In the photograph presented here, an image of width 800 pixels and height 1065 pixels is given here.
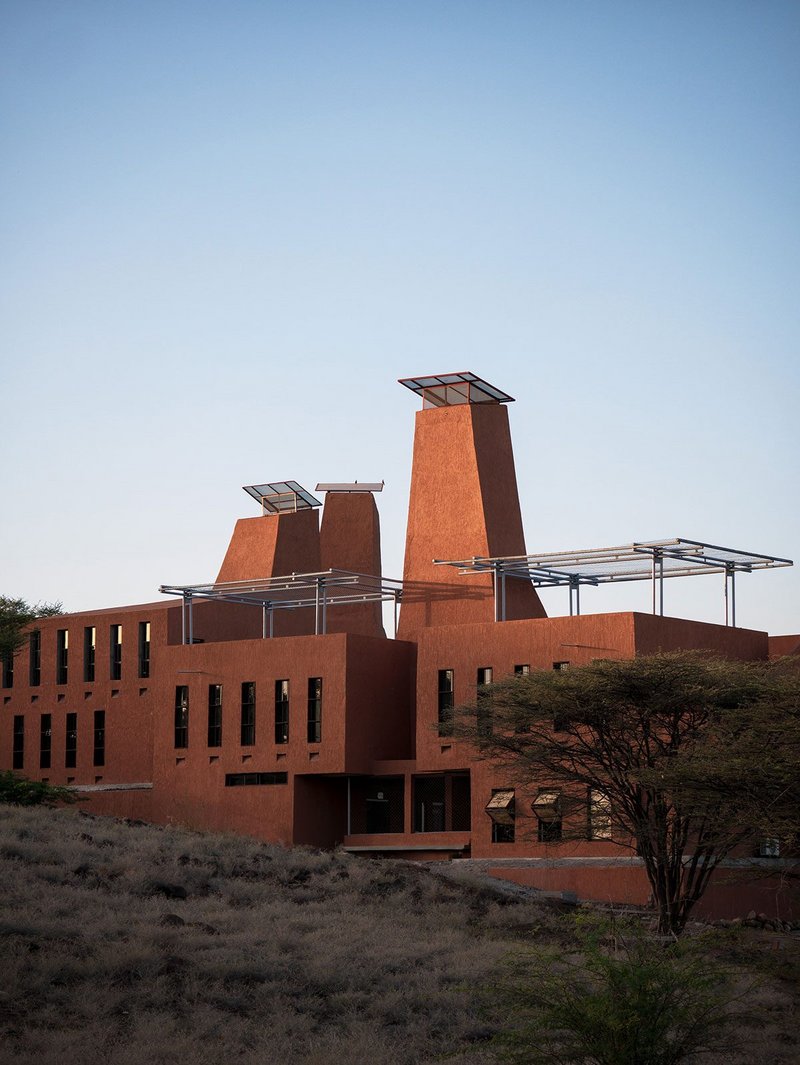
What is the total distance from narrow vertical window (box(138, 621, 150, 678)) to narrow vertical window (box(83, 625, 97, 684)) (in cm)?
234

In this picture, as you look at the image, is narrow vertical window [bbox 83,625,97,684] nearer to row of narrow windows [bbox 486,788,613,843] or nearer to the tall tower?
the tall tower

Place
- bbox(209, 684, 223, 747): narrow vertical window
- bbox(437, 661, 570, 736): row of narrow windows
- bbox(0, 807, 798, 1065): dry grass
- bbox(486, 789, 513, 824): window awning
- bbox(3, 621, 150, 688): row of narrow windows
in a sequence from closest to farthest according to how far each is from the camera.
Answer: bbox(0, 807, 798, 1065): dry grass
bbox(437, 661, 570, 736): row of narrow windows
bbox(486, 789, 513, 824): window awning
bbox(209, 684, 223, 747): narrow vertical window
bbox(3, 621, 150, 688): row of narrow windows

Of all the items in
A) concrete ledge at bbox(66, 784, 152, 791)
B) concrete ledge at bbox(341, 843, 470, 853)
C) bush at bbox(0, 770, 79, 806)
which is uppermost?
bush at bbox(0, 770, 79, 806)

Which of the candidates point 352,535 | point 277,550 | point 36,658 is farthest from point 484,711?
point 36,658

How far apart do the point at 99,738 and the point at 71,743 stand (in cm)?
129

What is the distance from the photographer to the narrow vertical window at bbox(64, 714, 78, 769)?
52.1 metres

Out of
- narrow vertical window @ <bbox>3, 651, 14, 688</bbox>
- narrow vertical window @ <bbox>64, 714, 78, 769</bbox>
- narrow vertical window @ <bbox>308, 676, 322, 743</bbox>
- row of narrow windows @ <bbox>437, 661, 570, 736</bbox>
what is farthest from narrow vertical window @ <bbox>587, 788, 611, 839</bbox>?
narrow vertical window @ <bbox>3, 651, 14, 688</bbox>

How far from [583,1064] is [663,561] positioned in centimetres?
2494

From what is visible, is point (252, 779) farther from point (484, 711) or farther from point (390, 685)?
point (484, 711)

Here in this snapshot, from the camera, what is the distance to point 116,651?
52.1 meters

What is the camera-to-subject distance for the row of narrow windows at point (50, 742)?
170 ft

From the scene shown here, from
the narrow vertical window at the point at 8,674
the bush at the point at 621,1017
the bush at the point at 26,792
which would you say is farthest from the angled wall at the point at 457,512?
the bush at the point at 621,1017

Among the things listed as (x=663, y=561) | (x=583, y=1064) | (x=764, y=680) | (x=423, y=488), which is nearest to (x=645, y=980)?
(x=583, y=1064)

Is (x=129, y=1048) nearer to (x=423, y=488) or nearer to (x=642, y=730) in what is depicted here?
(x=642, y=730)
